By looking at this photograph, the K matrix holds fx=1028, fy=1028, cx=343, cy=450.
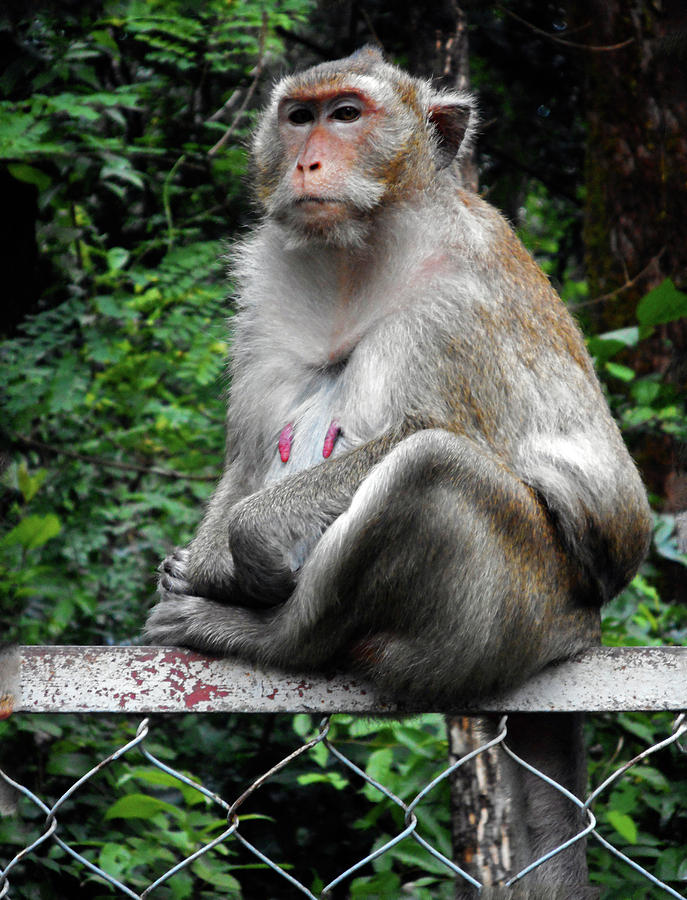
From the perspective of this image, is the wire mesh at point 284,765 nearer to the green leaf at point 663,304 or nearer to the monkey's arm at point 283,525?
the monkey's arm at point 283,525

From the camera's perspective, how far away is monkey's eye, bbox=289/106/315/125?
3406mm

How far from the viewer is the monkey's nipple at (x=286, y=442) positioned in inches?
127

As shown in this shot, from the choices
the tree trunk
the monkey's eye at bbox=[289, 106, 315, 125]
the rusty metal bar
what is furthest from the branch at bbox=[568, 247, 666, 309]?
the rusty metal bar

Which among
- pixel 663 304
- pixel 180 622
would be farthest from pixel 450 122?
→ pixel 180 622

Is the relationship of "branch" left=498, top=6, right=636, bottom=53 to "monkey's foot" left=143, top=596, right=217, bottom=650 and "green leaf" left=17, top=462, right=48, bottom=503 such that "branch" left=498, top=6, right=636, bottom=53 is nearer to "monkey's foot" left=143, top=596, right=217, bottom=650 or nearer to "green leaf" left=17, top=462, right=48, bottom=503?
"green leaf" left=17, top=462, right=48, bottom=503

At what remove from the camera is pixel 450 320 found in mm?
3025

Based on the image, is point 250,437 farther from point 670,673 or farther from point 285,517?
point 670,673

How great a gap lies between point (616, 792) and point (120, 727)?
2.30 metres

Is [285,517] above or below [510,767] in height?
above

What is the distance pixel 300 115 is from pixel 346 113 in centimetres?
17

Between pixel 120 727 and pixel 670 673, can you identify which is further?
pixel 120 727

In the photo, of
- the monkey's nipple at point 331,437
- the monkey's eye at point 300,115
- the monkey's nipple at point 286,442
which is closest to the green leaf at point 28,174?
the monkey's eye at point 300,115

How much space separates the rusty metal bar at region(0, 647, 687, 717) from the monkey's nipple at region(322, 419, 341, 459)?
111 centimetres

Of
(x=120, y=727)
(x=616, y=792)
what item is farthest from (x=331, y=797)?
(x=616, y=792)
